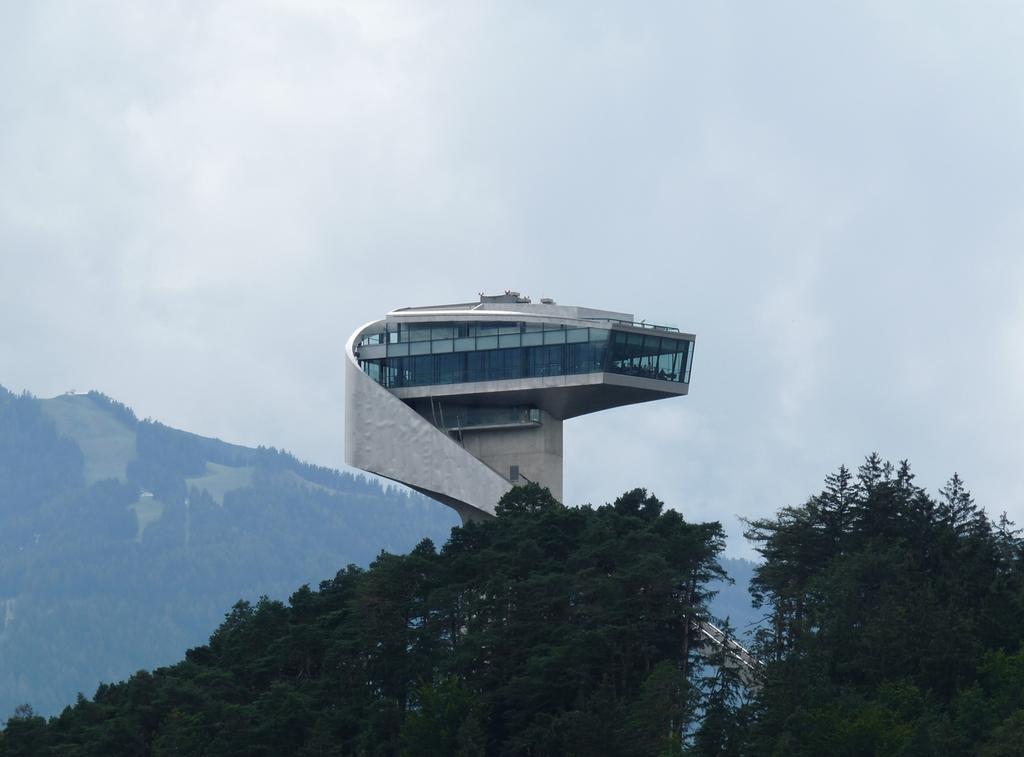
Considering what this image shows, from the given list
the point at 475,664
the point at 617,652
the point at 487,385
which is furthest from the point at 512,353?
the point at 617,652

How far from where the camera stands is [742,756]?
4122 cm

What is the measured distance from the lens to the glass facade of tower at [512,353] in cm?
6756

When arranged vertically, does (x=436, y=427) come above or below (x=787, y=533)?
above

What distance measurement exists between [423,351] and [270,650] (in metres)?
15.0

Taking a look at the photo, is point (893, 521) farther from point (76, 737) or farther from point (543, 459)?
point (76, 737)

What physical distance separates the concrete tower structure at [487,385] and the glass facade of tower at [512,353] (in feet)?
0.12

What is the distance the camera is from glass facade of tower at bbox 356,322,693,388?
67.6 m

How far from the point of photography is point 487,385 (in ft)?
Result: 224

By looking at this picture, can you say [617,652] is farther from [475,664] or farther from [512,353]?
[512,353]

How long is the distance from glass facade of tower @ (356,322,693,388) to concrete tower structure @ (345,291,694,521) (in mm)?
36

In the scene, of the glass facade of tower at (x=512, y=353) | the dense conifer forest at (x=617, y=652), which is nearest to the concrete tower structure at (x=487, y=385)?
the glass facade of tower at (x=512, y=353)

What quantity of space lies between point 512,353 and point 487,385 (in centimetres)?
144

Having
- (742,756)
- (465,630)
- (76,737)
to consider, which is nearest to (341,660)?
(465,630)

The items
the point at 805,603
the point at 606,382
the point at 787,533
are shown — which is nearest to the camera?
the point at 805,603
